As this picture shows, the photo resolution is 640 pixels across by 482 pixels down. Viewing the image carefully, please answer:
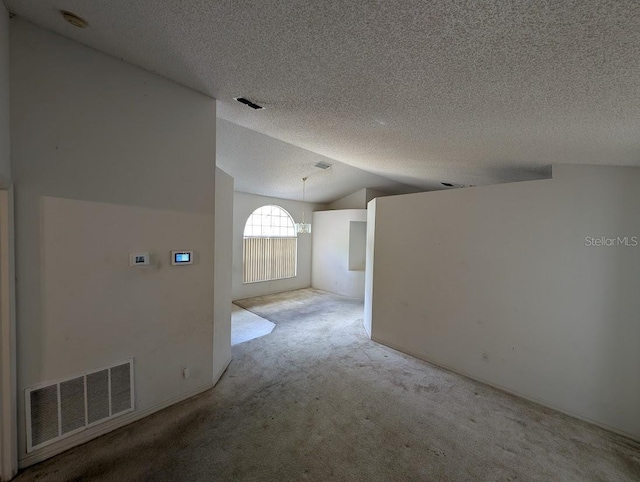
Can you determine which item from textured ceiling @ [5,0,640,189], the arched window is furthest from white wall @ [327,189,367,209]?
textured ceiling @ [5,0,640,189]

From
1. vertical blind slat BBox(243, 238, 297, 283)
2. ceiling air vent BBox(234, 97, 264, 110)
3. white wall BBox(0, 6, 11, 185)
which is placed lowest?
vertical blind slat BBox(243, 238, 297, 283)

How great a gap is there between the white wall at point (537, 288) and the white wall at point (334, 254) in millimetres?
3137

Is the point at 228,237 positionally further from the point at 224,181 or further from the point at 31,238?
the point at 31,238

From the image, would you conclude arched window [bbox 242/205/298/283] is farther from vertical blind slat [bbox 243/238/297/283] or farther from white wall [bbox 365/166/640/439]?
white wall [bbox 365/166/640/439]

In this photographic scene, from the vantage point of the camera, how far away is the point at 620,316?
7.15 ft

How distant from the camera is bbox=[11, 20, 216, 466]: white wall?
1597mm

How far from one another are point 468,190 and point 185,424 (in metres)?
3.63

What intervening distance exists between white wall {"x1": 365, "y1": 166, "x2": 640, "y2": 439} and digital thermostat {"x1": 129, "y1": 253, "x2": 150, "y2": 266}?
300 cm

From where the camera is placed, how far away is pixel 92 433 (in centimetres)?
185

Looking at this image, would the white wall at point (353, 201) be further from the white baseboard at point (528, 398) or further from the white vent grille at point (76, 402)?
the white vent grille at point (76, 402)

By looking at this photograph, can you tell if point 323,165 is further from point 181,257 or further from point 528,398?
Answer: point 528,398

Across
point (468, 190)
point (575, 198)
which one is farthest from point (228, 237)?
point (575, 198)

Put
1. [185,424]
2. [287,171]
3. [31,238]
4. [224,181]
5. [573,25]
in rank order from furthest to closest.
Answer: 1. [287,171]
2. [224,181]
3. [185,424]
4. [31,238]
5. [573,25]

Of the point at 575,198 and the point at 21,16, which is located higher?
the point at 21,16
